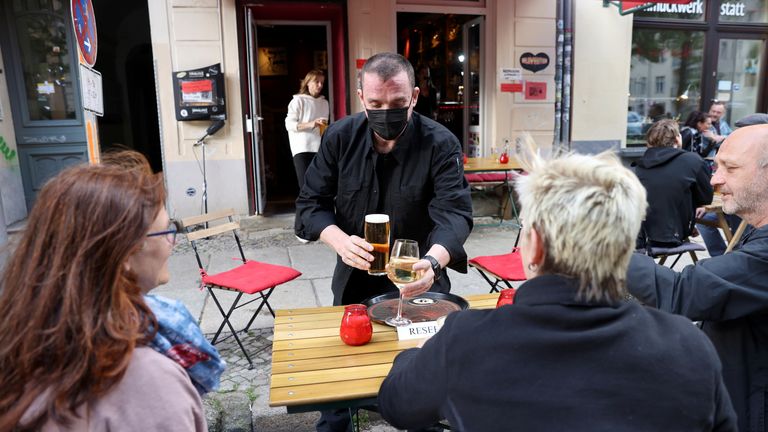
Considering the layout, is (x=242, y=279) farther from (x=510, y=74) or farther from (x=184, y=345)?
(x=510, y=74)

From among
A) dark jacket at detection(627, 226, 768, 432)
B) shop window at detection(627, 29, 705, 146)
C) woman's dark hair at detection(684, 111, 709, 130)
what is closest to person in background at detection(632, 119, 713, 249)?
dark jacket at detection(627, 226, 768, 432)

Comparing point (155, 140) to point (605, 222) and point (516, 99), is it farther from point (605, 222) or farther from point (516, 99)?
point (605, 222)

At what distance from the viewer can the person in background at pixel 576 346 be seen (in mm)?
1016

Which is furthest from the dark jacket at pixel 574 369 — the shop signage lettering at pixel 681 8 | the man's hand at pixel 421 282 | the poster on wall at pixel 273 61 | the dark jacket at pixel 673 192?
the poster on wall at pixel 273 61

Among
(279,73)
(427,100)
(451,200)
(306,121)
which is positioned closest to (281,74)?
(279,73)

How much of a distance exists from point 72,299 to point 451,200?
1696 mm

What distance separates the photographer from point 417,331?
6.29ft

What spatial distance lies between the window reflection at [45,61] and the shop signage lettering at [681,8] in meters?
8.46

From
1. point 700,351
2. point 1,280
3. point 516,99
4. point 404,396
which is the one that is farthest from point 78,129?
point 700,351

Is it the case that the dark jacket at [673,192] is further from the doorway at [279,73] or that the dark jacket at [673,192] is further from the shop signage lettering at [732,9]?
the shop signage lettering at [732,9]

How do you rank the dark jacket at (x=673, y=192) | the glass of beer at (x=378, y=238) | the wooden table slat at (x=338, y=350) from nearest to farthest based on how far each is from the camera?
the wooden table slat at (x=338, y=350)
the glass of beer at (x=378, y=238)
the dark jacket at (x=673, y=192)

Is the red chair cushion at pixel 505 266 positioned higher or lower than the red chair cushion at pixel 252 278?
lower

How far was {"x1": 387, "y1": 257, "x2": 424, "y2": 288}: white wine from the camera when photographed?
6.27 ft

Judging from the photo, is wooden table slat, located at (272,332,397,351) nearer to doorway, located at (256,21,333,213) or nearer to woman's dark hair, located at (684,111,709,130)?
woman's dark hair, located at (684,111,709,130)
